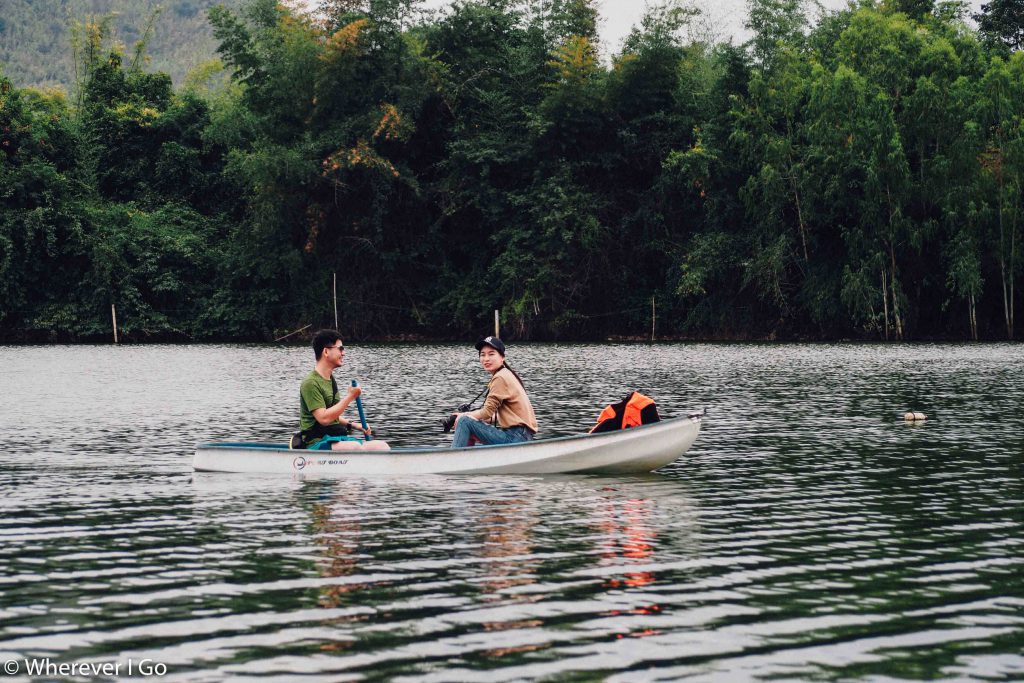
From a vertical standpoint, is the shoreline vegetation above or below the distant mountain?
below

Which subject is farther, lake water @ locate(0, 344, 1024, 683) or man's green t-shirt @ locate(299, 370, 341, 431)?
man's green t-shirt @ locate(299, 370, 341, 431)

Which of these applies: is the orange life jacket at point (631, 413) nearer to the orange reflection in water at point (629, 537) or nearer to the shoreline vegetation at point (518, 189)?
the orange reflection in water at point (629, 537)

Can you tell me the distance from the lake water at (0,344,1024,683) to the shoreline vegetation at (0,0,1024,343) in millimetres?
35235

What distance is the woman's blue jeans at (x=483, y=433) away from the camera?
48.7 ft

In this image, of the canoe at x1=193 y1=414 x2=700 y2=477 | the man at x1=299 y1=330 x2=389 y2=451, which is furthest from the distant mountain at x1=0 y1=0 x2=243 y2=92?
the canoe at x1=193 y1=414 x2=700 y2=477

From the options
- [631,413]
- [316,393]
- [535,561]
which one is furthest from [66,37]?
[535,561]

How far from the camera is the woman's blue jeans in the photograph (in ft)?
48.7

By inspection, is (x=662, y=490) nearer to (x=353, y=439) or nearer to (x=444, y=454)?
(x=444, y=454)

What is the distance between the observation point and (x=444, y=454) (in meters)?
14.4

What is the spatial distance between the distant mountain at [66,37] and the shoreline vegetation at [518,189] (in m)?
101

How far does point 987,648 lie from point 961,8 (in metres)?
57.3

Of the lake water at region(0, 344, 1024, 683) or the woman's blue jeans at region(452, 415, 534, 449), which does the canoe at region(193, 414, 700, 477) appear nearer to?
the lake water at region(0, 344, 1024, 683)

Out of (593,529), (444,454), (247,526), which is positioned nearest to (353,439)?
(444,454)

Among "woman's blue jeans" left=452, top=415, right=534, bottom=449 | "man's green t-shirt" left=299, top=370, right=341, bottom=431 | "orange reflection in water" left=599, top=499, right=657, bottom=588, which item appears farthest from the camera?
"woman's blue jeans" left=452, top=415, right=534, bottom=449
